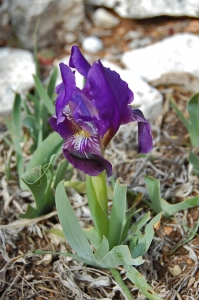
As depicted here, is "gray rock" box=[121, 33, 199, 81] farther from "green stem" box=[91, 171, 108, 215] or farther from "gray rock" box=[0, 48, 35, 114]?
"green stem" box=[91, 171, 108, 215]

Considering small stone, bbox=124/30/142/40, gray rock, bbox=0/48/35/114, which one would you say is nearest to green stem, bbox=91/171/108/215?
gray rock, bbox=0/48/35/114

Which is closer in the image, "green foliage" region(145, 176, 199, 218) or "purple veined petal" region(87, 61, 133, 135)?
"purple veined petal" region(87, 61, 133, 135)

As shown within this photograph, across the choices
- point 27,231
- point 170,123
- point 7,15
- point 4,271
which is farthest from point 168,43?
point 4,271

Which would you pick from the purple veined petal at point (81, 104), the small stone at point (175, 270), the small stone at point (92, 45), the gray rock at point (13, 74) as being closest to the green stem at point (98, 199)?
the purple veined petal at point (81, 104)

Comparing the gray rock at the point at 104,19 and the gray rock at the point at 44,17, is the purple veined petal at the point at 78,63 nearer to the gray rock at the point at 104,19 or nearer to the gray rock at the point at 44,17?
the gray rock at the point at 44,17

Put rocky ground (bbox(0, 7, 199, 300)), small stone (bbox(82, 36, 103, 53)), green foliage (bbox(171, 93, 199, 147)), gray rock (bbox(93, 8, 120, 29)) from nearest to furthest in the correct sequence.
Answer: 1. rocky ground (bbox(0, 7, 199, 300))
2. green foliage (bbox(171, 93, 199, 147))
3. small stone (bbox(82, 36, 103, 53))
4. gray rock (bbox(93, 8, 120, 29))

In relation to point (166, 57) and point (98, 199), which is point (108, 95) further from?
point (166, 57)

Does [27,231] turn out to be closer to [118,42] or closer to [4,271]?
[4,271]
